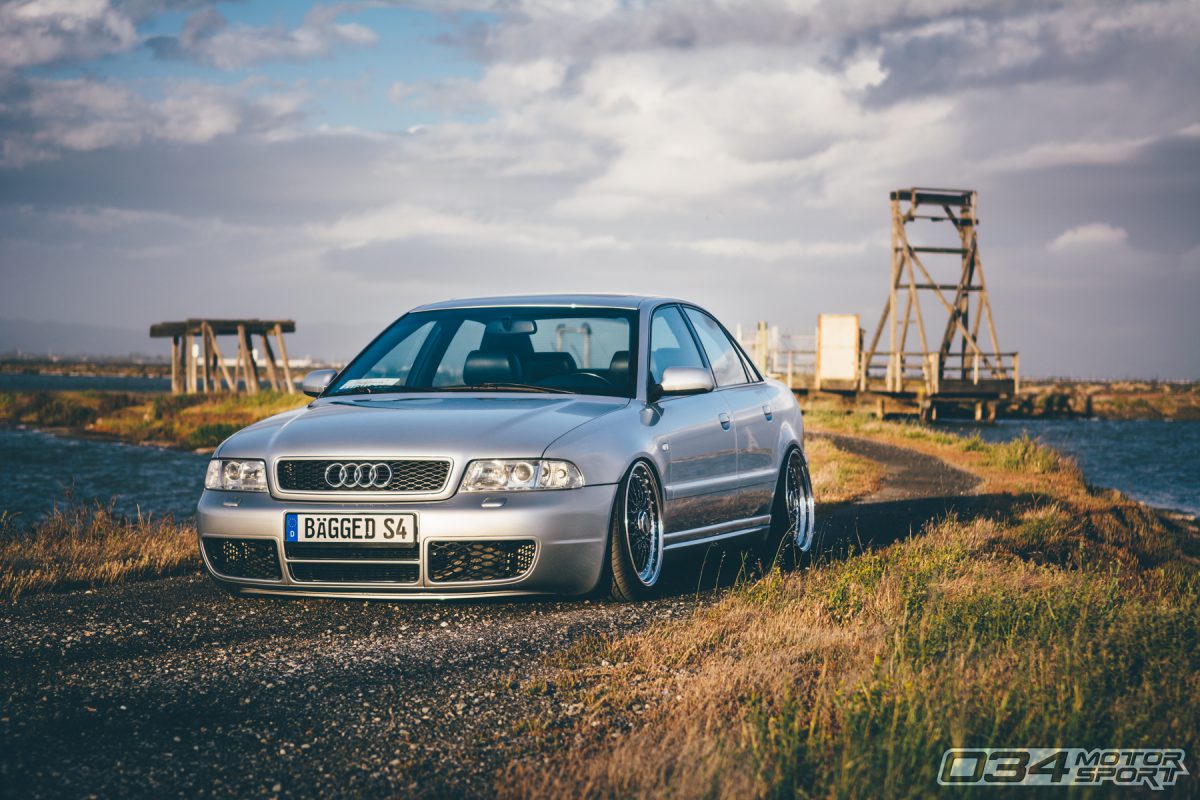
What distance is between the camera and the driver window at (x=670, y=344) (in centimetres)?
698

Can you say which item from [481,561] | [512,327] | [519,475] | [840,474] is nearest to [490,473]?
[519,475]

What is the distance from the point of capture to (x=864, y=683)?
13.8 ft

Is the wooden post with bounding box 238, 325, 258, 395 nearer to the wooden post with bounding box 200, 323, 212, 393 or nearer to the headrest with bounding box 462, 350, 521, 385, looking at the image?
the wooden post with bounding box 200, 323, 212, 393

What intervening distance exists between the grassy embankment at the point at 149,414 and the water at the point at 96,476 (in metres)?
1.59

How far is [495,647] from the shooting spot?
5.20 m

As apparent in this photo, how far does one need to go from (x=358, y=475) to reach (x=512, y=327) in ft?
6.35

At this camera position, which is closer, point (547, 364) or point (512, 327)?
point (547, 364)

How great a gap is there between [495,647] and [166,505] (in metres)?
12.1

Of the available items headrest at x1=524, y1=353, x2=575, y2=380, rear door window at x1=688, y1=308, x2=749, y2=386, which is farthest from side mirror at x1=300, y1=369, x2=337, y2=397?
rear door window at x1=688, y1=308, x2=749, y2=386

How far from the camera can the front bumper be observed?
545 centimetres

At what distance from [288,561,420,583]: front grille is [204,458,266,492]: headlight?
0.45m

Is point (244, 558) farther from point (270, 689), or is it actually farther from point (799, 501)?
point (799, 501)

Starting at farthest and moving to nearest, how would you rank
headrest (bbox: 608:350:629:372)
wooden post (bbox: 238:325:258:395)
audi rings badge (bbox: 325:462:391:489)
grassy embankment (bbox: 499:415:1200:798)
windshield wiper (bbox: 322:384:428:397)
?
wooden post (bbox: 238:325:258:395), windshield wiper (bbox: 322:384:428:397), headrest (bbox: 608:350:629:372), audi rings badge (bbox: 325:462:391:489), grassy embankment (bbox: 499:415:1200:798)

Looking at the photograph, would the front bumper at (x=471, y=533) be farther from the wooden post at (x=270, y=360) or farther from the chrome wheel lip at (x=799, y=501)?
the wooden post at (x=270, y=360)
